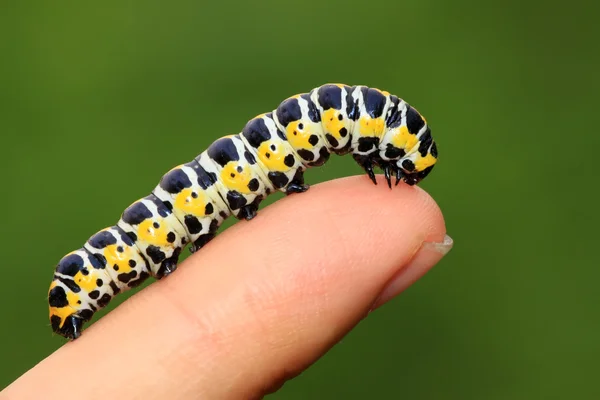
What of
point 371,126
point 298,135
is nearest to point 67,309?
point 298,135

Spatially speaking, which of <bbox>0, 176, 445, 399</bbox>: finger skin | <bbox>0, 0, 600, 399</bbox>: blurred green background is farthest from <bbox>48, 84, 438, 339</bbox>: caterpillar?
<bbox>0, 0, 600, 399</bbox>: blurred green background

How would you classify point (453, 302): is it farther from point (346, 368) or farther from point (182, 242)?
point (182, 242)

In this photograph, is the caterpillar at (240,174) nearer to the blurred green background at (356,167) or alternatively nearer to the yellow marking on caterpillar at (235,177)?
the yellow marking on caterpillar at (235,177)

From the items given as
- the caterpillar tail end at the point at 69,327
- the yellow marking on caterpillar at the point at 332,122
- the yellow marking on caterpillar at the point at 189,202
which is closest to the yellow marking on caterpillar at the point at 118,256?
the yellow marking on caterpillar at the point at 189,202

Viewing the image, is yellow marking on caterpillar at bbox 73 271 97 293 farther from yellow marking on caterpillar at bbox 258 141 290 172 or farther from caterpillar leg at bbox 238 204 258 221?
yellow marking on caterpillar at bbox 258 141 290 172

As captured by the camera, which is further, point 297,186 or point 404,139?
point 297,186

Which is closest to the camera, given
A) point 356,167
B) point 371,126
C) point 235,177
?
point 371,126

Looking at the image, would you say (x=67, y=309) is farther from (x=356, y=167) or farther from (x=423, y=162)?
(x=356, y=167)
